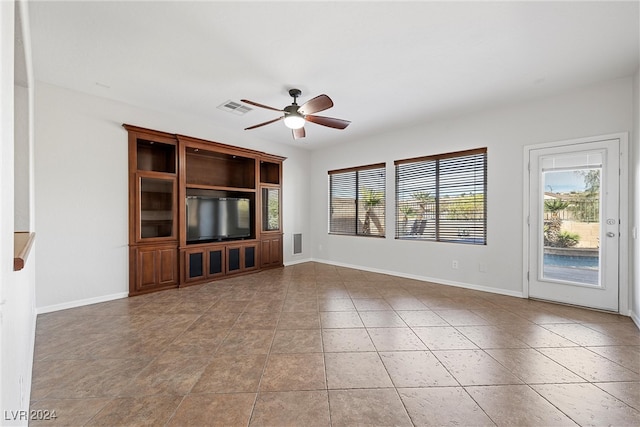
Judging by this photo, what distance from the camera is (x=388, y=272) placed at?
5.55m

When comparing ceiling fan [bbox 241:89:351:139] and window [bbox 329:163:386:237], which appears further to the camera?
window [bbox 329:163:386:237]

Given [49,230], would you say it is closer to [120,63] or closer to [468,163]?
[120,63]

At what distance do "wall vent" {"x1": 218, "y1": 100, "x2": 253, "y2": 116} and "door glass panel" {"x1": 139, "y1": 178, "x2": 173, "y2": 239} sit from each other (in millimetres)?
1453

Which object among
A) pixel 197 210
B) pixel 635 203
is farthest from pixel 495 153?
pixel 197 210

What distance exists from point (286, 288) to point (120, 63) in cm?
358

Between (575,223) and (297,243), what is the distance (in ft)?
16.3

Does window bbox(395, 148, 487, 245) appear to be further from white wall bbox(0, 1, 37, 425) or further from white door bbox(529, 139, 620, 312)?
white wall bbox(0, 1, 37, 425)

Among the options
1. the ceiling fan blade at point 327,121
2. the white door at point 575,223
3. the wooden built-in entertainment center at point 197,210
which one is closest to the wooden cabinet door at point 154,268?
the wooden built-in entertainment center at point 197,210

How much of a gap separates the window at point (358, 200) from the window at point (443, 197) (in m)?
0.43

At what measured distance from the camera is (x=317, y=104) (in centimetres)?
316

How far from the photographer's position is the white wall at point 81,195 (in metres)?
3.45

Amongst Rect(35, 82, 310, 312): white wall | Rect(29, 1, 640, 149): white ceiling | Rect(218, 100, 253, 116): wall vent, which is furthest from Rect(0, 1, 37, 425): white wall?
Rect(218, 100, 253, 116): wall vent

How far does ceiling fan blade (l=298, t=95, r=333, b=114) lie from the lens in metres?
3.01

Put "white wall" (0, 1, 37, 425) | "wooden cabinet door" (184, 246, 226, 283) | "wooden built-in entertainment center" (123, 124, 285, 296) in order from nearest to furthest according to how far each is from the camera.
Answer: "white wall" (0, 1, 37, 425) → "wooden built-in entertainment center" (123, 124, 285, 296) → "wooden cabinet door" (184, 246, 226, 283)
